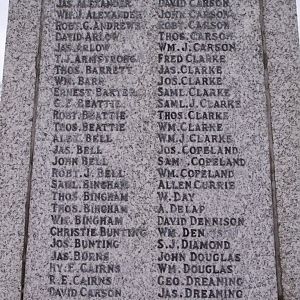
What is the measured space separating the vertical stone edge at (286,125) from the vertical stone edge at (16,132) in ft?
6.78

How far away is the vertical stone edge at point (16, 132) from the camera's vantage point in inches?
137

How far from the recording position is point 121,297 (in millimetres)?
3381

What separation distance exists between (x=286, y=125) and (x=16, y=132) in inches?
90.3

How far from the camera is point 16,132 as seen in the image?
371 cm

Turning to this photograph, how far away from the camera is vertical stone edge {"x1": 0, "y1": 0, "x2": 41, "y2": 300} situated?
3.49 metres

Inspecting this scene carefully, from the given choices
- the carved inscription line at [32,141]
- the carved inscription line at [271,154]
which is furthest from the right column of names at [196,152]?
the carved inscription line at [32,141]

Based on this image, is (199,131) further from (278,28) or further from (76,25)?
(76,25)

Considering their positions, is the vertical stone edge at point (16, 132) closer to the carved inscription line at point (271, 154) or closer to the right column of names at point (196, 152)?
the right column of names at point (196, 152)

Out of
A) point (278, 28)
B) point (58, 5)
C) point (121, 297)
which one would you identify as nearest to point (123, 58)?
point (58, 5)

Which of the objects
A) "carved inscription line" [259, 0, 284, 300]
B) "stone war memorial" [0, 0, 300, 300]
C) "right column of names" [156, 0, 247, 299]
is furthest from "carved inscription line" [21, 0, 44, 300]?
"carved inscription line" [259, 0, 284, 300]

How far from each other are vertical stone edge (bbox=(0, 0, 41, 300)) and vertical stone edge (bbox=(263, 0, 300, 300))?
2.07m

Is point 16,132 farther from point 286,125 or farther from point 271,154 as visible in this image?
point 286,125

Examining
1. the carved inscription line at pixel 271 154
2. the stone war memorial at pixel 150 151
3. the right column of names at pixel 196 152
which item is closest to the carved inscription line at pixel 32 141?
the stone war memorial at pixel 150 151

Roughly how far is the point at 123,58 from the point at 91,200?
1.26 meters
